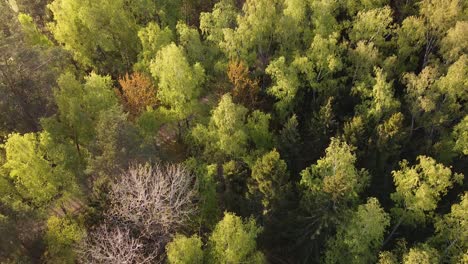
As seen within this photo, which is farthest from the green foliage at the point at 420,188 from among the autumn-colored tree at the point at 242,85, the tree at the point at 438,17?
the tree at the point at 438,17

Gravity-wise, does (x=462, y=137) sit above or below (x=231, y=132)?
below

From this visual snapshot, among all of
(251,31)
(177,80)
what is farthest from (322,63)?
(177,80)

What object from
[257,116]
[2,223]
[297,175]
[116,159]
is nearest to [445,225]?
[297,175]

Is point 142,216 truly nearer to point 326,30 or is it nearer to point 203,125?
point 203,125

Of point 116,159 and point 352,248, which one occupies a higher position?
point 116,159

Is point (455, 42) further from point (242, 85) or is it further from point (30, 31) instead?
point (30, 31)
